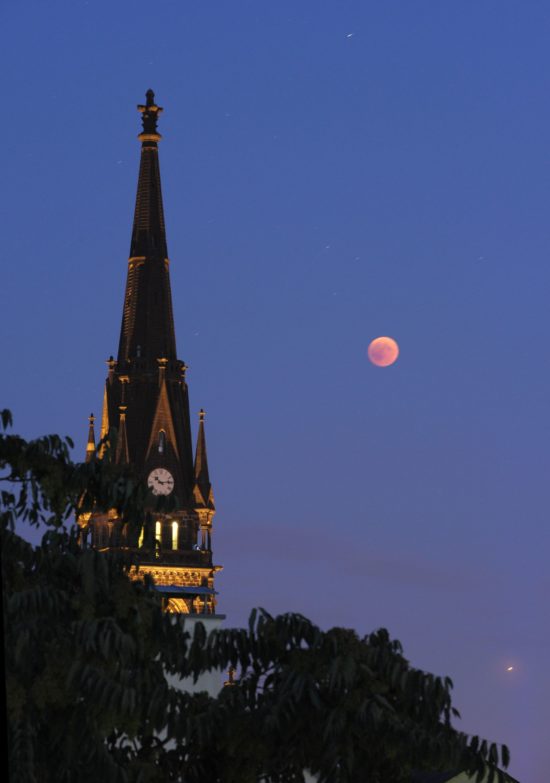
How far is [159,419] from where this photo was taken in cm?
18088

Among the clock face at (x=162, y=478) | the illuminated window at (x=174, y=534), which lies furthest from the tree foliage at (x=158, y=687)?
the illuminated window at (x=174, y=534)

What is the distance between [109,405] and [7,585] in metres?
153

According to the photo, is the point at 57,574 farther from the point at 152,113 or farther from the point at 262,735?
the point at 152,113

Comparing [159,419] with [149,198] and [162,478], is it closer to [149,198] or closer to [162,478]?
[162,478]

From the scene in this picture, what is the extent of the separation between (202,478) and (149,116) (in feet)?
124

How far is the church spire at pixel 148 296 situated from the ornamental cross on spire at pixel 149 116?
7559mm

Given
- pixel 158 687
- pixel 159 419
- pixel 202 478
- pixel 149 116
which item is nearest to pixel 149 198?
pixel 149 116

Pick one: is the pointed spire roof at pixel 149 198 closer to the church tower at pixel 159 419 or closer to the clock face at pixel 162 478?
the church tower at pixel 159 419

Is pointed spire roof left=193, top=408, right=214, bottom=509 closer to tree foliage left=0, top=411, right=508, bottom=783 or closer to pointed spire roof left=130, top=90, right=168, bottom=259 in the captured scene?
pointed spire roof left=130, top=90, right=168, bottom=259

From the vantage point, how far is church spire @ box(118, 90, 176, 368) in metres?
186

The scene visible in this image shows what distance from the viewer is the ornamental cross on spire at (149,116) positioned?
194 metres

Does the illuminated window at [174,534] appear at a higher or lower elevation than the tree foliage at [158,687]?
higher

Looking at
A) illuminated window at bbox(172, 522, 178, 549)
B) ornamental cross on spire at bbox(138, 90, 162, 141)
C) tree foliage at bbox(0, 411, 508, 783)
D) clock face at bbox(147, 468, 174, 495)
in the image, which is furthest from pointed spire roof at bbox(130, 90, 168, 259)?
tree foliage at bbox(0, 411, 508, 783)

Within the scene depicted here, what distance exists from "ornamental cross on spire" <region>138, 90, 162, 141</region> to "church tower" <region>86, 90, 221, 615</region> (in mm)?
5398
